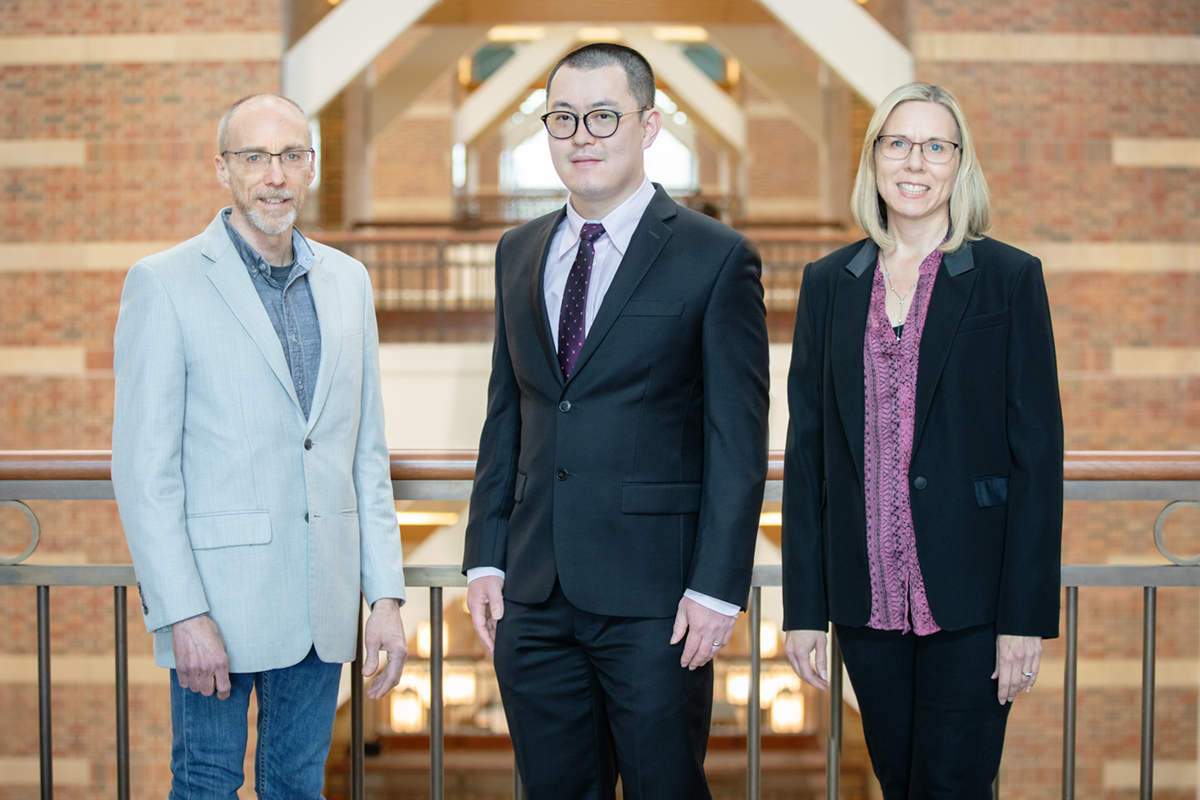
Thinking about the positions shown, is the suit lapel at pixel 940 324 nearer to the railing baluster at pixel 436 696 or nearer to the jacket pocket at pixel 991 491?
the jacket pocket at pixel 991 491

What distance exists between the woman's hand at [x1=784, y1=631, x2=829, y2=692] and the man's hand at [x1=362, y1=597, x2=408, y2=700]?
701 mm

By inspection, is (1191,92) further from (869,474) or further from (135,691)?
(135,691)

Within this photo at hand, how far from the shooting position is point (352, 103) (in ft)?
38.3

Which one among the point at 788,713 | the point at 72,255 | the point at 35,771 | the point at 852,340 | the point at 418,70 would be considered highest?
the point at 418,70

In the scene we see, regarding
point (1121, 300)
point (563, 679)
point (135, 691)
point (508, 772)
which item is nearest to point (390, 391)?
point (135, 691)

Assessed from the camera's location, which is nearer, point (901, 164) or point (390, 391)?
point (901, 164)

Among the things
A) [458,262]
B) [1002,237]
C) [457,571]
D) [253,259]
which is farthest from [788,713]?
[253,259]

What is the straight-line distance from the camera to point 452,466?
6.55ft

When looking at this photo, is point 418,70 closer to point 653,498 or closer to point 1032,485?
point 653,498

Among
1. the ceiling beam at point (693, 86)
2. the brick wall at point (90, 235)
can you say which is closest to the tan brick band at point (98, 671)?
the brick wall at point (90, 235)

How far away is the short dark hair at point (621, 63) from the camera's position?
150 cm

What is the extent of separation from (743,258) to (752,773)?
45.2 inches

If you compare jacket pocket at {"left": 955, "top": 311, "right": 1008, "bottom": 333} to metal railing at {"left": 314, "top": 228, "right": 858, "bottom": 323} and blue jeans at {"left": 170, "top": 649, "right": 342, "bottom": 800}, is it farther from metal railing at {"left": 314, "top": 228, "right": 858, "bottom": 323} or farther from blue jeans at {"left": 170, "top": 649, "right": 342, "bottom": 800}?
metal railing at {"left": 314, "top": 228, "right": 858, "bottom": 323}

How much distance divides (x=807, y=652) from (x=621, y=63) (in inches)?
40.6
